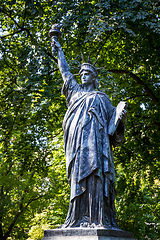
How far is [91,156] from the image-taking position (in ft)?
13.3

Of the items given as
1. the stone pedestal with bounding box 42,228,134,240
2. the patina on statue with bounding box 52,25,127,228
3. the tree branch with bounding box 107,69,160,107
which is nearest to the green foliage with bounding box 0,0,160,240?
the tree branch with bounding box 107,69,160,107

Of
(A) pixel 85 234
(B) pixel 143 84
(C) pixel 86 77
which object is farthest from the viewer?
(B) pixel 143 84

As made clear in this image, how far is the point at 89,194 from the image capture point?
390cm

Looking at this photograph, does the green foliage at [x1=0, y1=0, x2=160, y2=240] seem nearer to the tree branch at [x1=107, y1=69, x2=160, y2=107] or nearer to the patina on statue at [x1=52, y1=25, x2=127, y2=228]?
the tree branch at [x1=107, y1=69, x2=160, y2=107]

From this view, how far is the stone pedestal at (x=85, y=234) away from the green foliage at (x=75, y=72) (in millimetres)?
6007

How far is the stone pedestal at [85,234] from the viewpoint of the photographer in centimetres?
338

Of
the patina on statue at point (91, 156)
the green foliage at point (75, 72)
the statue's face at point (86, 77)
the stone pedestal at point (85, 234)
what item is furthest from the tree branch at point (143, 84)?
the stone pedestal at point (85, 234)

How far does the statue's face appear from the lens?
505cm

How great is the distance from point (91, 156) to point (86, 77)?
1.60 metres

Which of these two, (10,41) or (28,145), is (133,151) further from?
(10,41)

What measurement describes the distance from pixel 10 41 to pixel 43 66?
2224 mm

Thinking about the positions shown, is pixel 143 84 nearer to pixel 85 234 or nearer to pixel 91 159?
pixel 91 159

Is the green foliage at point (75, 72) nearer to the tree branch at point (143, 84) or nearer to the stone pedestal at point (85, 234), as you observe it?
the tree branch at point (143, 84)

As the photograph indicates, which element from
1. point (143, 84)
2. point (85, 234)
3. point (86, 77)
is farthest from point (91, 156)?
point (143, 84)
